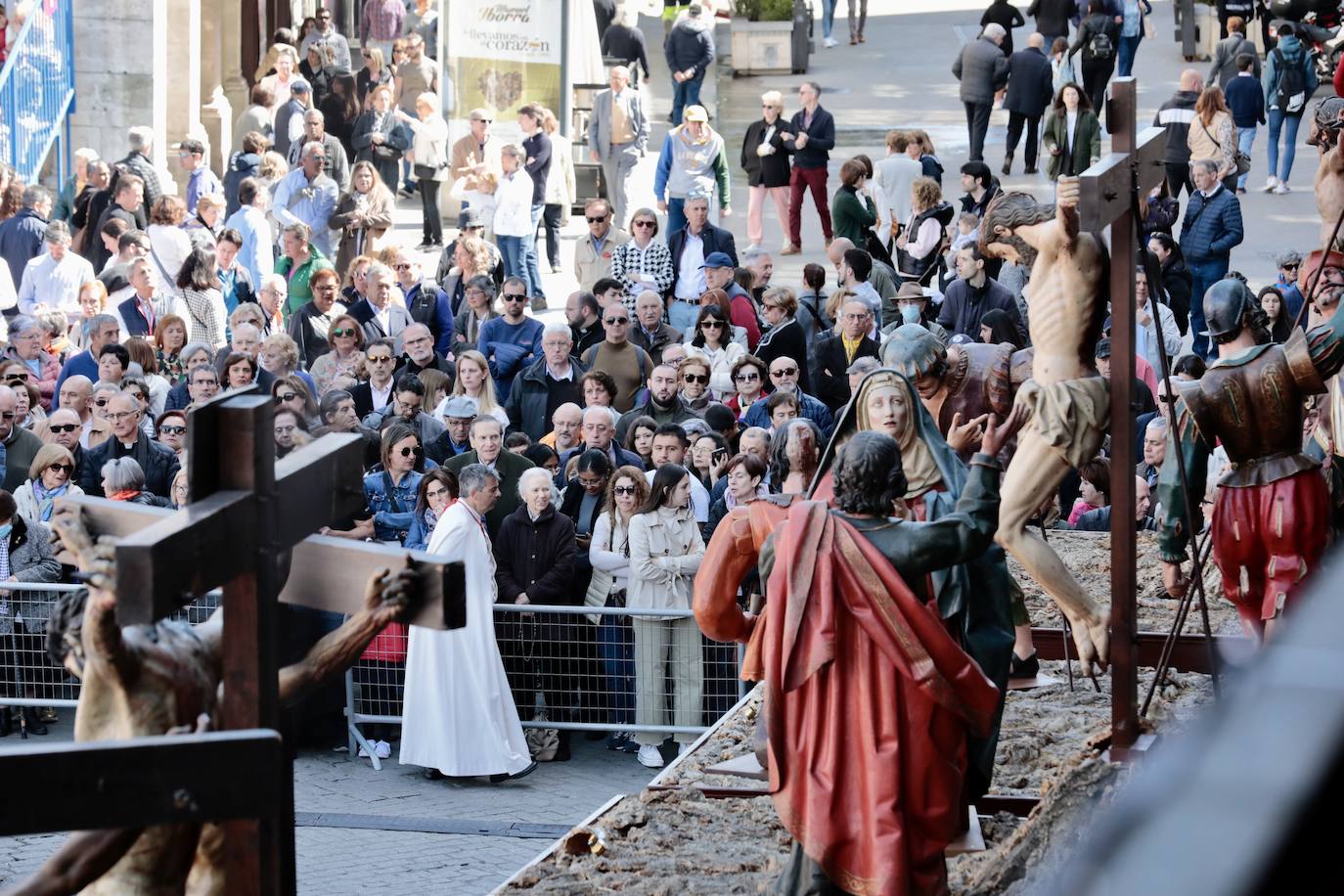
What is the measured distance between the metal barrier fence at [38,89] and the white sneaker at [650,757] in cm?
1149

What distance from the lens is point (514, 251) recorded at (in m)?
18.5

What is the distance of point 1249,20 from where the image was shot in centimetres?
2741

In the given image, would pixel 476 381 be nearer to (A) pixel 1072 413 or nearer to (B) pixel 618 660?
(B) pixel 618 660

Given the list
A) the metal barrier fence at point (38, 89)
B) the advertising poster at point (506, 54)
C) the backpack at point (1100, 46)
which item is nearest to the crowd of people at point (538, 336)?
the advertising poster at point (506, 54)

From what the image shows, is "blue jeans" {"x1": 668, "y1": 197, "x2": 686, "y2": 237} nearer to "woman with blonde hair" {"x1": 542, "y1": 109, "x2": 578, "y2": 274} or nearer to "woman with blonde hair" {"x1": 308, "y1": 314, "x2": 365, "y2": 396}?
"woman with blonde hair" {"x1": 542, "y1": 109, "x2": 578, "y2": 274}

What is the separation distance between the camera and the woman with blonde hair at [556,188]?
19575 mm

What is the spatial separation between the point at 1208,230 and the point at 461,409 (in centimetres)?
754

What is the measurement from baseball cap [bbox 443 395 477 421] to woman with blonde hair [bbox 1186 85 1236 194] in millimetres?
9769

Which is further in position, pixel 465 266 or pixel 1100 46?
pixel 1100 46

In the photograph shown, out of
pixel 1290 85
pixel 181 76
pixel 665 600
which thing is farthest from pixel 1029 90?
pixel 665 600

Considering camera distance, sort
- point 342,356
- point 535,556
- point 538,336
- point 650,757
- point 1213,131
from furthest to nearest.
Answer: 1. point 1213,131
2. point 538,336
3. point 342,356
4. point 650,757
5. point 535,556

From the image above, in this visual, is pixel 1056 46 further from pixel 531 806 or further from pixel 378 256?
pixel 531 806

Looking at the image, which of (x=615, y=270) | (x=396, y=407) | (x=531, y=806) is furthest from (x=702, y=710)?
(x=615, y=270)

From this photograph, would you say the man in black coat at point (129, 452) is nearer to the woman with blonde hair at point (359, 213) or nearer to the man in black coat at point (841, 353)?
the man in black coat at point (841, 353)
